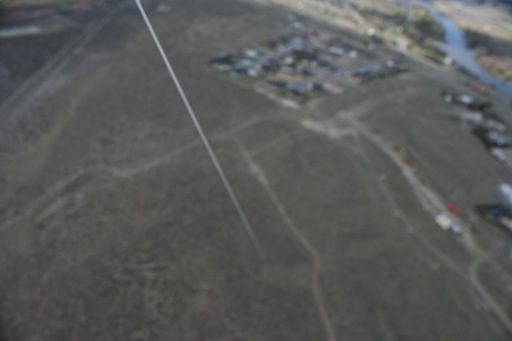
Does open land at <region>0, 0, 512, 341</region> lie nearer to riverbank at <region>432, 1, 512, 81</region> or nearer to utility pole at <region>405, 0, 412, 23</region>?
riverbank at <region>432, 1, 512, 81</region>

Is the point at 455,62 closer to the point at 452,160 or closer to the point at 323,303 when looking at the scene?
the point at 452,160

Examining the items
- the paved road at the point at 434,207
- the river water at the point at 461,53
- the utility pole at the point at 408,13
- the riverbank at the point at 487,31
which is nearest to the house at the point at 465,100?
the river water at the point at 461,53

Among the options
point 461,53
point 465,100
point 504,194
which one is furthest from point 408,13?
point 504,194

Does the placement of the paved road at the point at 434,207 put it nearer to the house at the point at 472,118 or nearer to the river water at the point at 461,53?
the house at the point at 472,118

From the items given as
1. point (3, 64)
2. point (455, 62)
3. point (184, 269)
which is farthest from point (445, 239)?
point (3, 64)

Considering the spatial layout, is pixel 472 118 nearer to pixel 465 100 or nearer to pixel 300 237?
pixel 465 100

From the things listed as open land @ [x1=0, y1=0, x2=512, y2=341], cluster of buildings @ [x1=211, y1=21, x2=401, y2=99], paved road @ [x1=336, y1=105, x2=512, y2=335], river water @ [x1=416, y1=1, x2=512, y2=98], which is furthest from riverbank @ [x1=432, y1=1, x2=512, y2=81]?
paved road @ [x1=336, y1=105, x2=512, y2=335]
